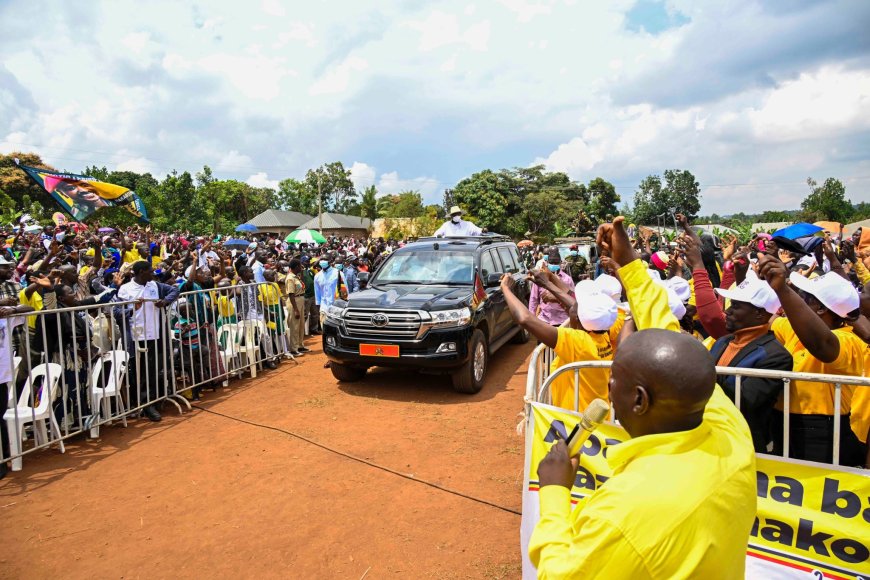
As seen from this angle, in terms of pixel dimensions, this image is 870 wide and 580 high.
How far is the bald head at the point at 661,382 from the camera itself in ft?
4.06

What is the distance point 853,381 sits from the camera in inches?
93.2

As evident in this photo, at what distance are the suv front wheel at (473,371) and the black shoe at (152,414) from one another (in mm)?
3537

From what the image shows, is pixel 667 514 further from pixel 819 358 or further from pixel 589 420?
pixel 819 358

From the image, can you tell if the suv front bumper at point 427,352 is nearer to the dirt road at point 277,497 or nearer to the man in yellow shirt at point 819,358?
the dirt road at point 277,497

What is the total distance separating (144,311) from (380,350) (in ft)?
9.12

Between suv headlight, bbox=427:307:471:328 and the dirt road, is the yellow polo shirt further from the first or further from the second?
suv headlight, bbox=427:307:471:328

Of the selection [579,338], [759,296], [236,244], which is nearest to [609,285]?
[579,338]

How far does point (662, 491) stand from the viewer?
1161 mm

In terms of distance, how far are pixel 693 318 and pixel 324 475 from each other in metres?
3.66

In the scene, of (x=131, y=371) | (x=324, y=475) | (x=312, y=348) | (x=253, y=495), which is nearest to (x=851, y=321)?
(x=324, y=475)

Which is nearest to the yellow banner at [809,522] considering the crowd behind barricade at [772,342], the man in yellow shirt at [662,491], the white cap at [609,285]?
the crowd behind barricade at [772,342]

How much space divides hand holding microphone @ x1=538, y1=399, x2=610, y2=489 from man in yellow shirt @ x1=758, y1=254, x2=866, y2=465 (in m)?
1.53

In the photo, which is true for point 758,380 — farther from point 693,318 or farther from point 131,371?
point 131,371

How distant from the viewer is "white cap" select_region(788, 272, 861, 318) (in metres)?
2.88
